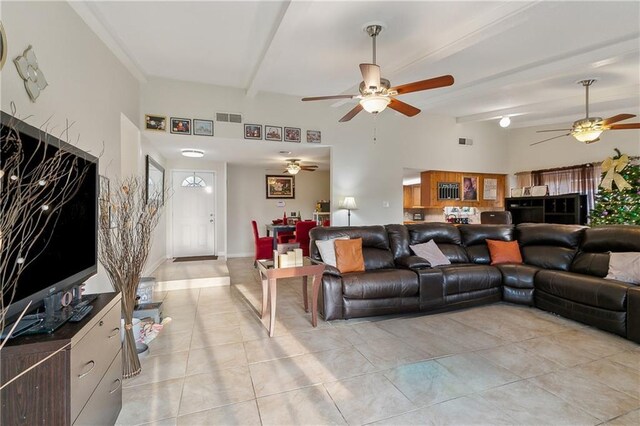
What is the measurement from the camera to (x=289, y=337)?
283cm

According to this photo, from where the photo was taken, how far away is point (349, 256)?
3521mm

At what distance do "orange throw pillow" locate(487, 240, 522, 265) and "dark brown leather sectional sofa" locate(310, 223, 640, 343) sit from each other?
81 mm

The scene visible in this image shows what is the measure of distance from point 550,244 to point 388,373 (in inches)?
125

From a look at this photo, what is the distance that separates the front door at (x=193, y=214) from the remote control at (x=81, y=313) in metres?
5.85

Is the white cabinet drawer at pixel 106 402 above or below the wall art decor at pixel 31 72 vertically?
below

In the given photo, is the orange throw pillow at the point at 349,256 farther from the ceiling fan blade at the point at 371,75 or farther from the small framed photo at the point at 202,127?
the small framed photo at the point at 202,127

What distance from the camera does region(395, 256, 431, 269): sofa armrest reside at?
3.57m

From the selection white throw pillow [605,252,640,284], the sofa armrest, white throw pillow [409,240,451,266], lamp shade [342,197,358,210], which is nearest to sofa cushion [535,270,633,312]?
white throw pillow [605,252,640,284]

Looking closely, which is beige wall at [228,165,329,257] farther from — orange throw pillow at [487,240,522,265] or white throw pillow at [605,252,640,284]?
white throw pillow at [605,252,640,284]

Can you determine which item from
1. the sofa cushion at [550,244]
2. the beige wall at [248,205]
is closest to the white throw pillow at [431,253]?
the sofa cushion at [550,244]

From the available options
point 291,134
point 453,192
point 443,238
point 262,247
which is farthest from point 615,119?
point 262,247

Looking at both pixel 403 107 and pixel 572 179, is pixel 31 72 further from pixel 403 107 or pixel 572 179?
pixel 572 179

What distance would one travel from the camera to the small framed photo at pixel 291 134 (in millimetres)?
5273

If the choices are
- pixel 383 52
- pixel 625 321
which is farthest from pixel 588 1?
pixel 625 321
